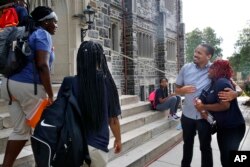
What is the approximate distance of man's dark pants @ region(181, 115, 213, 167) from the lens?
348 cm

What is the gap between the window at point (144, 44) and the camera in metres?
16.4

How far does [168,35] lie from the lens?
20500 mm

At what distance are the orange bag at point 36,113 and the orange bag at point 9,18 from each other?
76 centimetres

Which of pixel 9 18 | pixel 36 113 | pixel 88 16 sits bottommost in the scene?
pixel 36 113

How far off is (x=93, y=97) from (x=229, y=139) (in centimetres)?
183

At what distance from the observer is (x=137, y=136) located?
16.8 feet

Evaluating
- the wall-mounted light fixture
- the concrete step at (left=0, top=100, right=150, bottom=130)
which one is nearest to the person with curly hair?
the concrete step at (left=0, top=100, right=150, bottom=130)

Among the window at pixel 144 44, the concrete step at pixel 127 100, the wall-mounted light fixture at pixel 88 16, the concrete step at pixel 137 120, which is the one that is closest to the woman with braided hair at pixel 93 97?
the concrete step at pixel 137 120

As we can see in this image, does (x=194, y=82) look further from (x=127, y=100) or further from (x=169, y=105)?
(x=169, y=105)

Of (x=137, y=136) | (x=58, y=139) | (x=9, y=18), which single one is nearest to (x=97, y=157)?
(x=58, y=139)

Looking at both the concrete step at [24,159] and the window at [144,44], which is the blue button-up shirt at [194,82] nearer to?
the concrete step at [24,159]

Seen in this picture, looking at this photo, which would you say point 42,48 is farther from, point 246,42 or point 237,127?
point 246,42

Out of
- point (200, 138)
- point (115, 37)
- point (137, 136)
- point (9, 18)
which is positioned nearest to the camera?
point (9, 18)

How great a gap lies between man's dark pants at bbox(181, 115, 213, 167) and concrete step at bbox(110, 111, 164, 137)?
1.52 m
